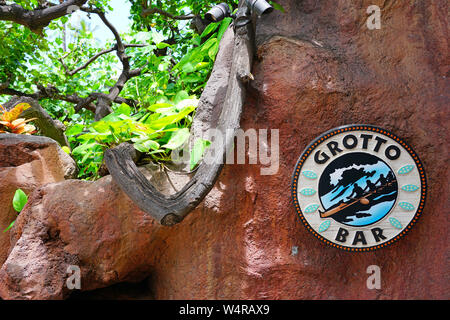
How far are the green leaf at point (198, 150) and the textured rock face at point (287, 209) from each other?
0.21 metres

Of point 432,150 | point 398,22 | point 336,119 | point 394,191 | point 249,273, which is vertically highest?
point 398,22

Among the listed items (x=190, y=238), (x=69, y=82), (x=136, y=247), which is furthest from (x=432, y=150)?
(x=69, y=82)

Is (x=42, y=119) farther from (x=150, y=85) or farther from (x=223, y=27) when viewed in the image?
(x=223, y=27)

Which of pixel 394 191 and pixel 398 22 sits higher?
pixel 398 22

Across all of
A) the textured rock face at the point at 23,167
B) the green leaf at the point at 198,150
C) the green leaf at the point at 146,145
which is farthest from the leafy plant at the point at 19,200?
the green leaf at the point at 198,150

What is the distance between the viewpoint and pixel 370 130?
8.48 feet

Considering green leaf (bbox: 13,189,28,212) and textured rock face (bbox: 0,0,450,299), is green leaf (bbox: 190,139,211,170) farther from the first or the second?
green leaf (bbox: 13,189,28,212)

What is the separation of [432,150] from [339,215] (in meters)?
0.77

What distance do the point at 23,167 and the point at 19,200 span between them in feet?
1.35

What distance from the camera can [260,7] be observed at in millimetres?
2709

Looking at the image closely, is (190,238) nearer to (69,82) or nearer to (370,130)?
(370,130)

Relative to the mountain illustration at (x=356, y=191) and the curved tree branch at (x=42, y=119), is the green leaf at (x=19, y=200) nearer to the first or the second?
the curved tree branch at (x=42, y=119)
